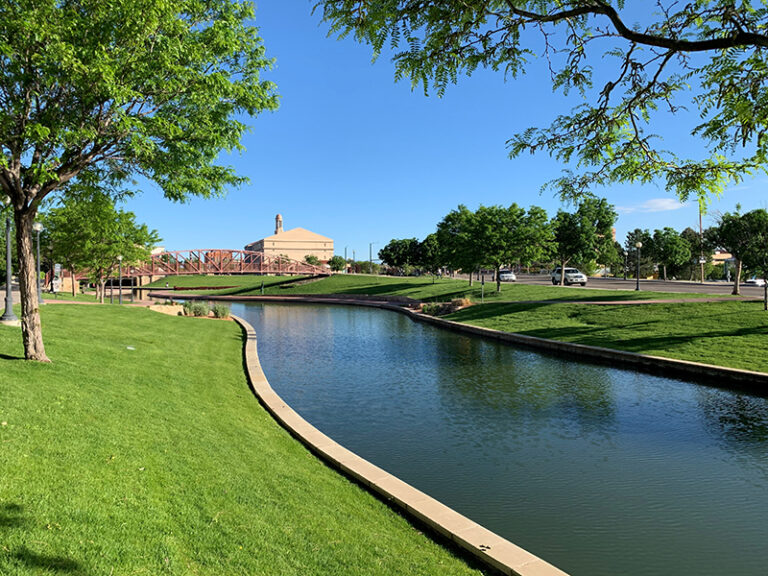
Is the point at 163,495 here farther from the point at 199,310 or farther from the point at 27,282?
the point at 199,310

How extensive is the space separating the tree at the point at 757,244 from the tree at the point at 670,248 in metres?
44.0

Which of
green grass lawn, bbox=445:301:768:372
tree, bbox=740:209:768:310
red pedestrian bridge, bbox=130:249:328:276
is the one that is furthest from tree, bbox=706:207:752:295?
red pedestrian bridge, bbox=130:249:328:276

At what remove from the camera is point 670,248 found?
222 feet

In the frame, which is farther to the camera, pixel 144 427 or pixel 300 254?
pixel 300 254

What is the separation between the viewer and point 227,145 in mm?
10234

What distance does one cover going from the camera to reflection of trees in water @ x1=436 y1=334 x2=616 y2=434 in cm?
1234

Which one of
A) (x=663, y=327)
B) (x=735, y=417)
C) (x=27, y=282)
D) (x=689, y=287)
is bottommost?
(x=735, y=417)

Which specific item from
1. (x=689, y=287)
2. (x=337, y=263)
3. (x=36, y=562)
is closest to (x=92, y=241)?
(x=36, y=562)

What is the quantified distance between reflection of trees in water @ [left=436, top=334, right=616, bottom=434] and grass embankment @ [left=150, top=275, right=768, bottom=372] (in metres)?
3.23

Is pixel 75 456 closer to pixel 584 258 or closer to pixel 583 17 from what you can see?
pixel 583 17

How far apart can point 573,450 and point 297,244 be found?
171205 millimetres

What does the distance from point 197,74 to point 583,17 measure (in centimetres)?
695

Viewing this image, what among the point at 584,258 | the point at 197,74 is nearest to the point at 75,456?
the point at 197,74

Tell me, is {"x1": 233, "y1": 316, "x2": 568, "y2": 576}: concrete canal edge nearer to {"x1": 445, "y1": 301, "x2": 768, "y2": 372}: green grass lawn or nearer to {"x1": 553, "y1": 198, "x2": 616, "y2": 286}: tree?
{"x1": 445, "y1": 301, "x2": 768, "y2": 372}: green grass lawn
